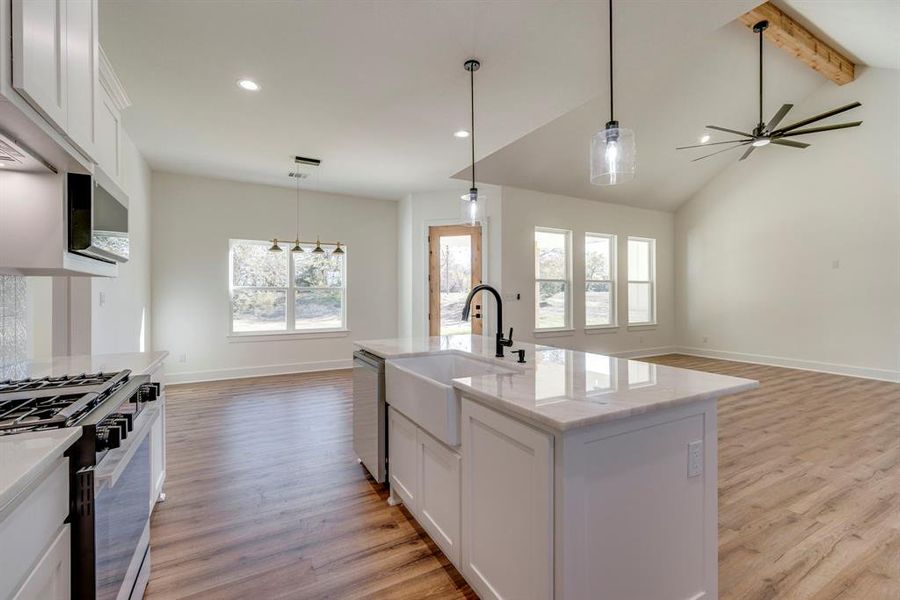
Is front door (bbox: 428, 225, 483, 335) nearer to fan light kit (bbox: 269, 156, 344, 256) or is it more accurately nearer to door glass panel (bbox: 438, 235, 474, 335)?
door glass panel (bbox: 438, 235, 474, 335)

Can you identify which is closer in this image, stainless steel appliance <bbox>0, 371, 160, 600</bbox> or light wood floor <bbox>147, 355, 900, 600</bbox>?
stainless steel appliance <bbox>0, 371, 160, 600</bbox>

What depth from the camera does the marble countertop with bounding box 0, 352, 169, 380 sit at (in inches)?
71.1

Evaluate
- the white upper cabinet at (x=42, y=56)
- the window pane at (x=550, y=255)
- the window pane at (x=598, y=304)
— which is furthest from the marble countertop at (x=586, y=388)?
the window pane at (x=598, y=304)

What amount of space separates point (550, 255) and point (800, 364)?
4.10 metres

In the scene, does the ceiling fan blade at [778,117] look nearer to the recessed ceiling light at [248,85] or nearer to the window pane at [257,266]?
the recessed ceiling light at [248,85]

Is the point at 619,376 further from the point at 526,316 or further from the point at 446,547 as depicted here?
the point at 526,316

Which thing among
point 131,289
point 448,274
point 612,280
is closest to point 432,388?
point 131,289

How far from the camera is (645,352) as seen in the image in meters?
7.39

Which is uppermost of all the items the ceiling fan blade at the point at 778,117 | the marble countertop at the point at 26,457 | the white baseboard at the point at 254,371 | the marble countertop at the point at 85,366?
the ceiling fan blade at the point at 778,117

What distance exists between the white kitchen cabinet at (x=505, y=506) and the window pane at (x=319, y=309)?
5.10 m

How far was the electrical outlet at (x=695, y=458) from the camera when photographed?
1.36 m

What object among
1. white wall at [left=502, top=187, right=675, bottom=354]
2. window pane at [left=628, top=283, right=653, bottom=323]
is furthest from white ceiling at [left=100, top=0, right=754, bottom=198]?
window pane at [left=628, top=283, right=653, bottom=323]

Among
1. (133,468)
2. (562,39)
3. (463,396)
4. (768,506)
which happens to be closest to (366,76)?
(562,39)

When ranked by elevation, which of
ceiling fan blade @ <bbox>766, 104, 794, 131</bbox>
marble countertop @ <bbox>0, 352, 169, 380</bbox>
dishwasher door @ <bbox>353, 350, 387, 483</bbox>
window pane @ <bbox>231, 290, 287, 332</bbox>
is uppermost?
ceiling fan blade @ <bbox>766, 104, 794, 131</bbox>
